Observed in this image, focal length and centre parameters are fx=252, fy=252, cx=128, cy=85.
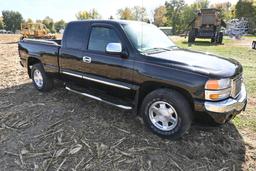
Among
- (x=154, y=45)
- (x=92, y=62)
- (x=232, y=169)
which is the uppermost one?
(x=154, y=45)

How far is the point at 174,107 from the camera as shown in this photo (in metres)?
3.78

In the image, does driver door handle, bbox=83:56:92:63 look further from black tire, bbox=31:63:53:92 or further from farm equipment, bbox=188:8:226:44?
farm equipment, bbox=188:8:226:44

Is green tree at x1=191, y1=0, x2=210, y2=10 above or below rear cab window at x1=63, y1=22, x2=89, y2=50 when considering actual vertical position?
above

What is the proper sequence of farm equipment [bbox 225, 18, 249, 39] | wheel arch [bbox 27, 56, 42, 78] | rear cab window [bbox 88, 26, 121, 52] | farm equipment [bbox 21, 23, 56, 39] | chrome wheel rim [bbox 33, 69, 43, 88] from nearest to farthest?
1. rear cab window [bbox 88, 26, 121, 52]
2. chrome wheel rim [bbox 33, 69, 43, 88]
3. wheel arch [bbox 27, 56, 42, 78]
4. farm equipment [bbox 21, 23, 56, 39]
5. farm equipment [bbox 225, 18, 249, 39]

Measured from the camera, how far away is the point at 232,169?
340cm

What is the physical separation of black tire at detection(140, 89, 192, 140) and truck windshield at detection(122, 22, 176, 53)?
2.72 ft

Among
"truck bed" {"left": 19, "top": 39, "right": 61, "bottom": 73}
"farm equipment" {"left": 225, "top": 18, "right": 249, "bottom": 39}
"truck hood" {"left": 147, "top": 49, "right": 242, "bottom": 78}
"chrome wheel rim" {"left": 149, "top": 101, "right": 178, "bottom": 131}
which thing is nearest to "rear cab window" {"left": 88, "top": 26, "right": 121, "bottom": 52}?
"truck hood" {"left": 147, "top": 49, "right": 242, "bottom": 78}

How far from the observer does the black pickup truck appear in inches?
141

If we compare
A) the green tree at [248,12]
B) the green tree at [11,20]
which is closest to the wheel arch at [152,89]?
the green tree at [248,12]

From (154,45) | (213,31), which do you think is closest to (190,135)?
(154,45)

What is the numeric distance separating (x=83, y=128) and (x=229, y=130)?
254 centimetres

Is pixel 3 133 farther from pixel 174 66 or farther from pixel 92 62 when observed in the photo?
pixel 174 66

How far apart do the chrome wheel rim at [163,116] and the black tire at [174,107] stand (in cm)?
4

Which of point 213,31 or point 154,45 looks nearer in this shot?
point 154,45
